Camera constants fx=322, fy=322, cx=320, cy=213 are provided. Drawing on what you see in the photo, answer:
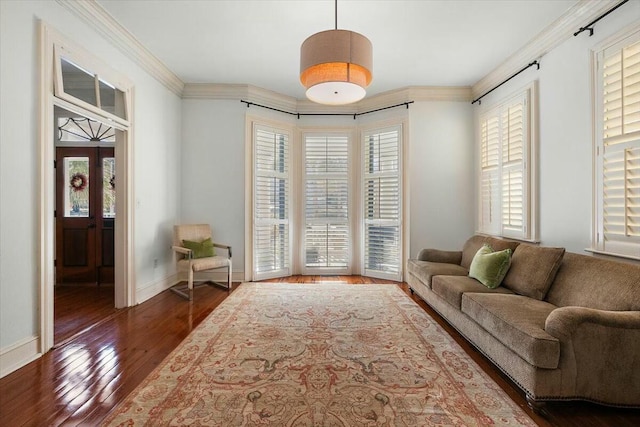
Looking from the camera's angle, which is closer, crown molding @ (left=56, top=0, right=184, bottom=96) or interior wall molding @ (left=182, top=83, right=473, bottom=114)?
crown molding @ (left=56, top=0, right=184, bottom=96)

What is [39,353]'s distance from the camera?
101 inches

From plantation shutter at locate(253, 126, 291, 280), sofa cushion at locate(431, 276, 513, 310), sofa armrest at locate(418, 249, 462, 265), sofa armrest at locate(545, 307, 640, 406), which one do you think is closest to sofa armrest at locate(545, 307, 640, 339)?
sofa armrest at locate(545, 307, 640, 406)

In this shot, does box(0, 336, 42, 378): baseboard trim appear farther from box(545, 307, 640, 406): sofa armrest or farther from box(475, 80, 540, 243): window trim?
box(475, 80, 540, 243): window trim

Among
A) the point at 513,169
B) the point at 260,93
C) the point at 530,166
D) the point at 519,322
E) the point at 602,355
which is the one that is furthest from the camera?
the point at 260,93

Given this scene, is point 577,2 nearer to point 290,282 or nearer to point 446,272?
point 446,272

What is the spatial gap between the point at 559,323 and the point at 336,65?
7.86ft

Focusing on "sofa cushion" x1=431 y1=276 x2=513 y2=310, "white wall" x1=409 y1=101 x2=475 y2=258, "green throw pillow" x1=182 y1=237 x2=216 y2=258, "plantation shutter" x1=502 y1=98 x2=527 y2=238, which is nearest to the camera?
"sofa cushion" x1=431 y1=276 x2=513 y2=310

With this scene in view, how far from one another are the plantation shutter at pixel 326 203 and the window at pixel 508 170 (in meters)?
2.14

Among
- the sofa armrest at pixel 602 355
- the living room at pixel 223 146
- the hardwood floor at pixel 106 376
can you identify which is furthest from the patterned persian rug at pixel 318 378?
the living room at pixel 223 146

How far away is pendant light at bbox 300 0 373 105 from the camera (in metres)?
2.46

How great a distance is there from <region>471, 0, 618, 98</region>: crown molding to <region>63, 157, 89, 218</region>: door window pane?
608 cm

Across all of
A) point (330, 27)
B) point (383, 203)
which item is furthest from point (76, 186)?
point (383, 203)

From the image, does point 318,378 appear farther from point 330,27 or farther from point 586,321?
point 330,27

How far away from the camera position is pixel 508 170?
13.4 ft
